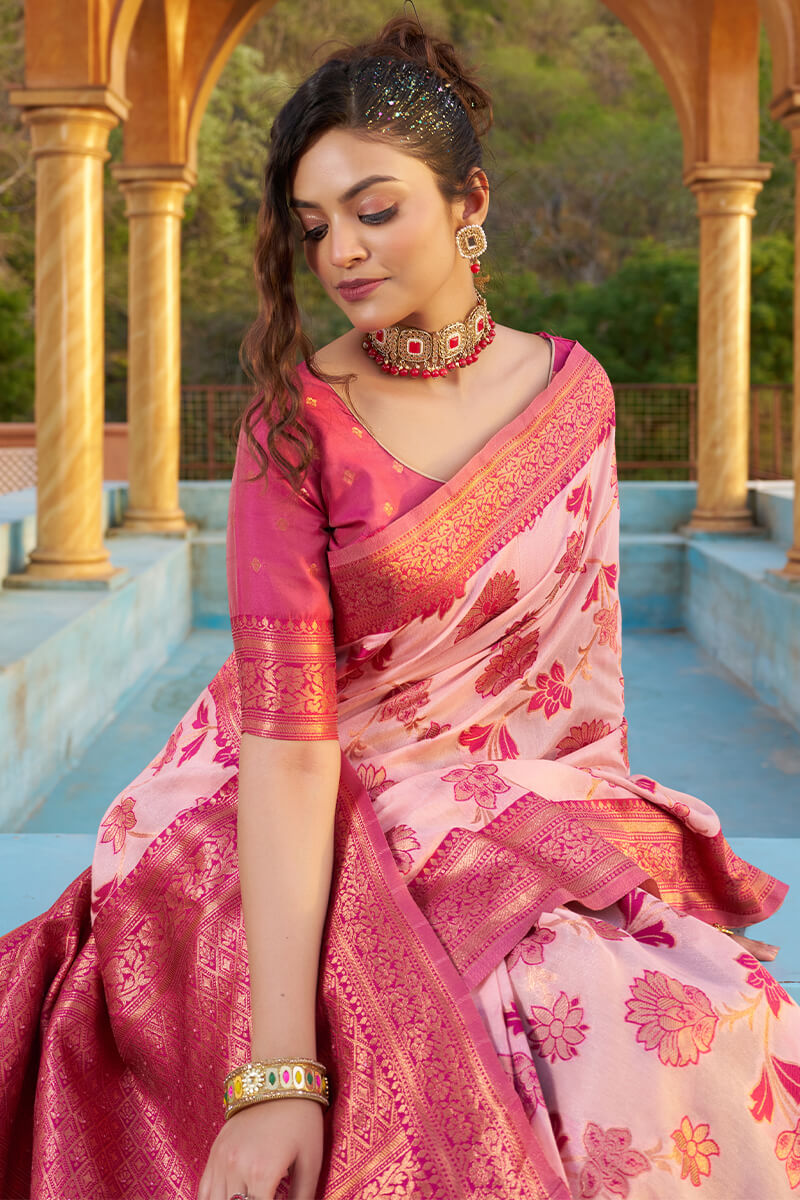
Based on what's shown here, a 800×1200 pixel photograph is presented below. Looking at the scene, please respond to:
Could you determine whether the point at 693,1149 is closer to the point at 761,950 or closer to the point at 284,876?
the point at 284,876

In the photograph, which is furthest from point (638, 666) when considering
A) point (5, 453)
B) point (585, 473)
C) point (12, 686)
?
point (5, 453)

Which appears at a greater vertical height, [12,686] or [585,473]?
[585,473]

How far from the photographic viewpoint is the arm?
3.59ft

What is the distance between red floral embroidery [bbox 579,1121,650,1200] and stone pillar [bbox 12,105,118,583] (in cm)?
481

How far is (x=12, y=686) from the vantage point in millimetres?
3863

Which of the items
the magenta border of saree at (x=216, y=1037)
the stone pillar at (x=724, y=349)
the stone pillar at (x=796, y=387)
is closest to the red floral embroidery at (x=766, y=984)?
the magenta border of saree at (x=216, y=1037)

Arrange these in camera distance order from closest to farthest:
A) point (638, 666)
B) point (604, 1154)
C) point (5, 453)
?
point (604, 1154), point (638, 666), point (5, 453)

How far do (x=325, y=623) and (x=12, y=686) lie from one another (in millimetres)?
2784

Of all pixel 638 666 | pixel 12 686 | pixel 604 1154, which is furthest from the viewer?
pixel 638 666

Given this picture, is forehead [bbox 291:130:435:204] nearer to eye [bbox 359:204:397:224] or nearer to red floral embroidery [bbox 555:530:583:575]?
eye [bbox 359:204:397:224]

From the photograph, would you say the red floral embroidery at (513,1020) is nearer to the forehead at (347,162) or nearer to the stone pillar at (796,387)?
the forehead at (347,162)

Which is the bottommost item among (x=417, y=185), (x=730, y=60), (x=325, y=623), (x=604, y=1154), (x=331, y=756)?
(x=604, y=1154)

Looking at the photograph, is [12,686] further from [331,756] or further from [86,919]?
[331,756]

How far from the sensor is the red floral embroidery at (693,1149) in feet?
3.58
